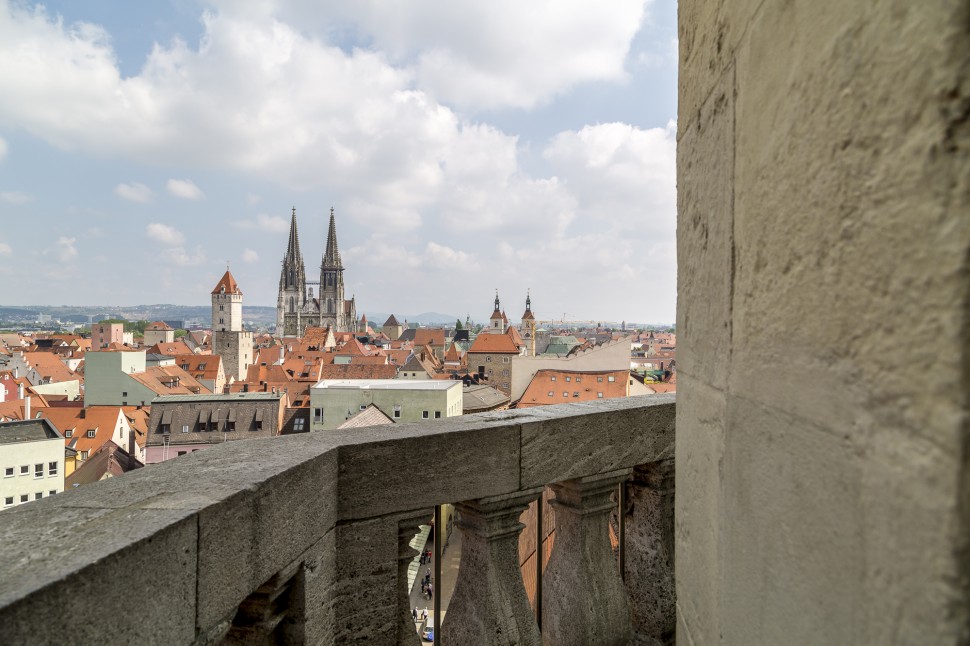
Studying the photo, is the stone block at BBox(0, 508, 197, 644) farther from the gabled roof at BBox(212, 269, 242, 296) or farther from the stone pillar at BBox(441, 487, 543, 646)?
the gabled roof at BBox(212, 269, 242, 296)

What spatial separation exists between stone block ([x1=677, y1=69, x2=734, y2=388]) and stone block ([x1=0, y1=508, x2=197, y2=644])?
4.45ft

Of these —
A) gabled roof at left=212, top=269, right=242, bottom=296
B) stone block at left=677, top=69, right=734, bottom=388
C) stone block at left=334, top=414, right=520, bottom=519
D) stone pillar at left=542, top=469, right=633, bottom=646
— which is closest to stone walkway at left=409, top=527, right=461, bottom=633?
stone pillar at left=542, top=469, right=633, bottom=646

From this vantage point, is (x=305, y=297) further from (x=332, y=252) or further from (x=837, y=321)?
(x=837, y=321)

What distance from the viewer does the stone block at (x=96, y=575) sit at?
1078 millimetres

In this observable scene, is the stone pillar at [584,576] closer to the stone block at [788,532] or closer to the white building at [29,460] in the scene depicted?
the stone block at [788,532]

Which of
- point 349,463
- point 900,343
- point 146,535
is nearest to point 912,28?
point 900,343

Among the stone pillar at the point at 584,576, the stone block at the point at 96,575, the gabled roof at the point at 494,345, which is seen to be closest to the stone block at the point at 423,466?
the stone pillar at the point at 584,576

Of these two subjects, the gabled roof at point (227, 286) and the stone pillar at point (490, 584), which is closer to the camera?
the stone pillar at point (490, 584)

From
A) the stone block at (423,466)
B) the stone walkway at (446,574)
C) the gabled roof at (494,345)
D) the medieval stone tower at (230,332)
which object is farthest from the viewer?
the medieval stone tower at (230,332)

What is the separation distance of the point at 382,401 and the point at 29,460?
14.2 m

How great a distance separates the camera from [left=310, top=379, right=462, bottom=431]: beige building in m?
27.7

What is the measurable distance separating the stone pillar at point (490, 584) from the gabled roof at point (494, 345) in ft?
195

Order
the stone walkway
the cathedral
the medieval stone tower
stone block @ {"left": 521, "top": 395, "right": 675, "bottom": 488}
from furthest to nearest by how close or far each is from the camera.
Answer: the cathedral
the medieval stone tower
the stone walkway
stone block @ {"left": 521, "top": 395, "right": 675, "bottom": 488}

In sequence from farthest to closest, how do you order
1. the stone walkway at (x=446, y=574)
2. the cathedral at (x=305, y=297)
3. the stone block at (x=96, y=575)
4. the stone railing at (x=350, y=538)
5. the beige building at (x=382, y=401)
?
1. the cathedral at (x=305, y=297)
2. the beige building at (x=382, y=401)
3. the stone walkway at (x=446, y=574)
4. the stone railing at (x=350, y=538)
5. the stone block at (x=96, y=575)
